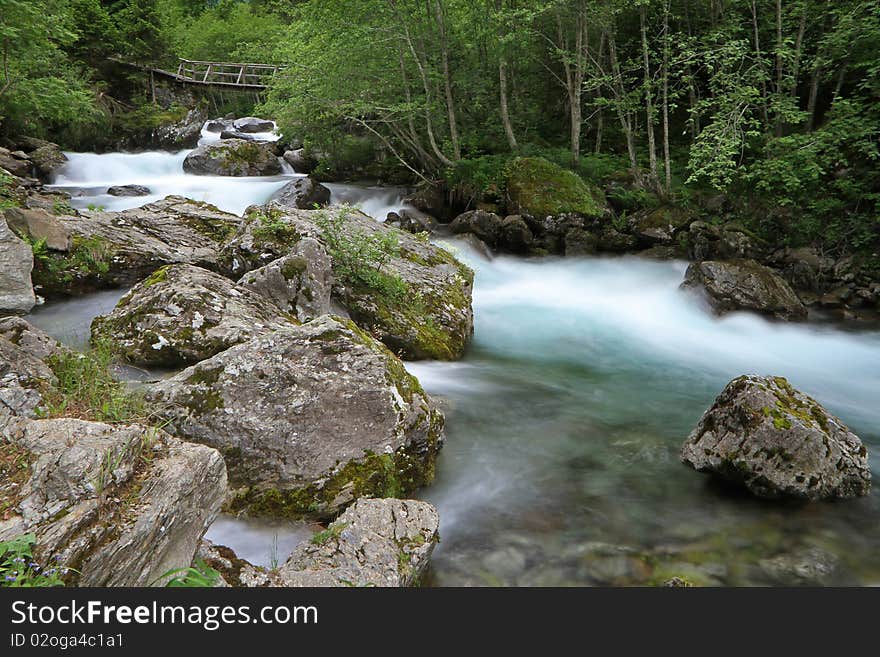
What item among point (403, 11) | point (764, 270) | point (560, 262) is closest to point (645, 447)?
point (764, 270)

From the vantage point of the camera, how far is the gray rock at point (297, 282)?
280 inches

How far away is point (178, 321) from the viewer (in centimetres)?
586

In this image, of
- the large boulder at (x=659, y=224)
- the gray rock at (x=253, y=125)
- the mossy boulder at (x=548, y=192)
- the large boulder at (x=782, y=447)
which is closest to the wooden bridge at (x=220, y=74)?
the gray rock at (x=253, y=125)

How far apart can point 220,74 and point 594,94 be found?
23.6 metres

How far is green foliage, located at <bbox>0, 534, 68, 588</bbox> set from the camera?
2254mm

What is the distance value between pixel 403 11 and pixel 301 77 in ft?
11.7

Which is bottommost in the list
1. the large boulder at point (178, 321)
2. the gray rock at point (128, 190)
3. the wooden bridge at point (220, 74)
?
the gray rock at point (128, 190)

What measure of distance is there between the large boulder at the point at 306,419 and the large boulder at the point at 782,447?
3005 millimetres

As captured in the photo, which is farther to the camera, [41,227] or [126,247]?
[126,247]

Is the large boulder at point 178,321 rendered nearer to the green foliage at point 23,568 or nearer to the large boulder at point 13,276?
the large boulder at point 13,276

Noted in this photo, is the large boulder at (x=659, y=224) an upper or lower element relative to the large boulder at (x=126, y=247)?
upper

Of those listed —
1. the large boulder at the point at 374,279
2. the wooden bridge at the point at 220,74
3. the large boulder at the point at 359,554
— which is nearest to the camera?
the large boulder at the point at 359,554

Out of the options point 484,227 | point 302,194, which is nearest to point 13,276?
point 484,227

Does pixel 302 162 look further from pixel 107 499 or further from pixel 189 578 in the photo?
pixel 189 578
